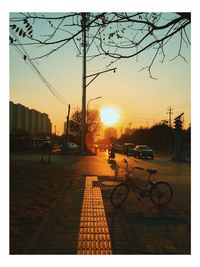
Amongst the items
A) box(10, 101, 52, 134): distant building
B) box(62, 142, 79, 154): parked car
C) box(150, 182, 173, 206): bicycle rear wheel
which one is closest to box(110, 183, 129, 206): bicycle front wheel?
box(150, 182, 173, 206): bicycle rear wheel

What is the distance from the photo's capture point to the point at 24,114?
368 ft

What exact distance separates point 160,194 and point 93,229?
3.42 meters

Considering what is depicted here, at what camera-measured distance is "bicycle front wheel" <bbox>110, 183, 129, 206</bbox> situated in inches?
417

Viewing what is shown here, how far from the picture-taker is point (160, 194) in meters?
10.7

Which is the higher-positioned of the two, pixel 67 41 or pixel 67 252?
pixel 67 41

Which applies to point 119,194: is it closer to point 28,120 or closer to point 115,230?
point 115,230

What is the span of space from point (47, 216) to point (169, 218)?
104 inches

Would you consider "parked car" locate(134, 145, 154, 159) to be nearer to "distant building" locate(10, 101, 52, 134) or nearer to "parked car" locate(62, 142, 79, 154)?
"parked car" locate(62, 142, 79, 154)

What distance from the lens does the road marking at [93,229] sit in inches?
252

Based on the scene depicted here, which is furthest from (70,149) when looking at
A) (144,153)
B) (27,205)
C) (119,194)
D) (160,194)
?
(27,205)
